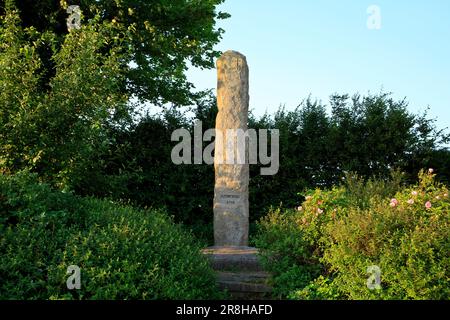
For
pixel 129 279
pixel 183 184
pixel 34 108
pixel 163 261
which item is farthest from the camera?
pixel 183 184

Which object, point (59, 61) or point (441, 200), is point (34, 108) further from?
point (441, 200)

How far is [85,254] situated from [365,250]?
11.3ft

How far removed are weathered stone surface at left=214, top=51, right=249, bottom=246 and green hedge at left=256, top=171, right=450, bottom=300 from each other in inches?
68.0

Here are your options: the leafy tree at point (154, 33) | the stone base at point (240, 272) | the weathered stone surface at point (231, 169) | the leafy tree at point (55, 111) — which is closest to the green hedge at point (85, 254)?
the stone base at point (240, 272)

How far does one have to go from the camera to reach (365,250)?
637cm

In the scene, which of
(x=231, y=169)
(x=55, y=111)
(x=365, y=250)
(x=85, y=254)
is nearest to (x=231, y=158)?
(x=231, y=169)

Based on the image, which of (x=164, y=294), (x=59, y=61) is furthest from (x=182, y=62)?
(x=164, y=294)

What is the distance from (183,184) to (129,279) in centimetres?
685

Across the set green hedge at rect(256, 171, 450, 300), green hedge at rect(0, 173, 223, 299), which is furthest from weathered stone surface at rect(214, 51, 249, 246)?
green hedge at rect(0, 173, 223, 299)

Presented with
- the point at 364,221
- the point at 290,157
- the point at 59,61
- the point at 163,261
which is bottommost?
the point at 163,261

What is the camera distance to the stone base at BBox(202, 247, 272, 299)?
7445 millimetres

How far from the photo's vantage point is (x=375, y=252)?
616cm

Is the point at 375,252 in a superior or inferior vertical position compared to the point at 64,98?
inferior

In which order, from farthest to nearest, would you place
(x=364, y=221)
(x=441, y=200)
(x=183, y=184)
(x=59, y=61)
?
(x=183, y=184) < (x=59, y=61) < (x=441, y=200) < (x=364, y=221)
